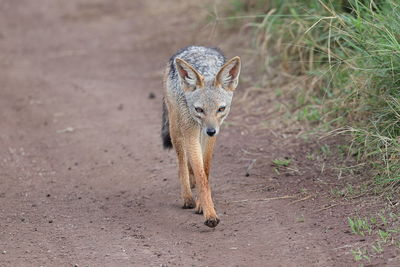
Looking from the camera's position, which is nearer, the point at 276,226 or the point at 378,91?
the point at 276,226

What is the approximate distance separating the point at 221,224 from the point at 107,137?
11.1ft

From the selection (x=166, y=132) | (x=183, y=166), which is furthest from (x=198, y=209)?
(x=166, y=132)

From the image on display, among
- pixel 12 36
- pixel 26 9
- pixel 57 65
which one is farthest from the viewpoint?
pixel 26 9

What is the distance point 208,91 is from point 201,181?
824mm

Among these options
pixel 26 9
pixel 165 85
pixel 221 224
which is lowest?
pixel 26 9

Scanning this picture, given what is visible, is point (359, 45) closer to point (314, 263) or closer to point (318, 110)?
point (318, 110)

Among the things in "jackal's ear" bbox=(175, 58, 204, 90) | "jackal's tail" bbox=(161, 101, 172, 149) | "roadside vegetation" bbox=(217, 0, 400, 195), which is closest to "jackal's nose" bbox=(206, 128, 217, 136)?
"jackal's ear" bbox=(175, 58, 204, 90)

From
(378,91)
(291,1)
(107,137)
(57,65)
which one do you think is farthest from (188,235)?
(57,65)

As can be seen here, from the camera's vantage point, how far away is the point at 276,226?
6.21 meters

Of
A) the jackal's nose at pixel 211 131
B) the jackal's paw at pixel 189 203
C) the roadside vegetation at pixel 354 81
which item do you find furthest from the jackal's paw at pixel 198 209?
the roadside vegetation at pixel 354 81

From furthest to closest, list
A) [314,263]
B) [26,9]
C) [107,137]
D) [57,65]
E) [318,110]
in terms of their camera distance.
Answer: [26,9]
[57,65]
[107,137]
[318,110]
[314,263]

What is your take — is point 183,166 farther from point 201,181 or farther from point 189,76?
point 189,76

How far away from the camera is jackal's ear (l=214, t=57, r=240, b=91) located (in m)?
6.55

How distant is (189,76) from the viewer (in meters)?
6.63
